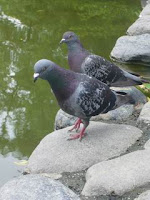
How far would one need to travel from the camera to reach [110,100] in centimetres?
418

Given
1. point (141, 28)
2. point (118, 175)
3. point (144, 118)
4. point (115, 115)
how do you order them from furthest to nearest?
point (141, 28), point (115, 115), point (144, 118), point (118, 175)

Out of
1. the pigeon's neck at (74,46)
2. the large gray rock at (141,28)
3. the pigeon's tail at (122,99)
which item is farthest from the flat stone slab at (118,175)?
the large gray rock at (141,28)

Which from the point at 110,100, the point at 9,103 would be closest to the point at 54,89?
the point at 110,100

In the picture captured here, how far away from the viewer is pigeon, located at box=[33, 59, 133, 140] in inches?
147

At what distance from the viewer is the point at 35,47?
7.73 metres

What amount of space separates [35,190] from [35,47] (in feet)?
15.5

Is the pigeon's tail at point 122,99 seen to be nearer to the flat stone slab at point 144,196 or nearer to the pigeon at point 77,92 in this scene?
the pigeon at point 77,92

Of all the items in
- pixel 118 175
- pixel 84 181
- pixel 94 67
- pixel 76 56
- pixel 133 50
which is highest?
pixel 76 56

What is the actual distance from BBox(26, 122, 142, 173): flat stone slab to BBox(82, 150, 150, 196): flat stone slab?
189 millimetres

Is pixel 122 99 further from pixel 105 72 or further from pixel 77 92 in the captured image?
pixel 105 72

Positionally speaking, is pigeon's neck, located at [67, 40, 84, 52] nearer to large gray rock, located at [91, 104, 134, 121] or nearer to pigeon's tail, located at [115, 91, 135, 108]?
large gray rock, located at [91, 104, 134, 121]

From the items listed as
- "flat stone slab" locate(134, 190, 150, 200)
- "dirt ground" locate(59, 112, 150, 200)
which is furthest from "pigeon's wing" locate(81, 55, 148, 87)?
"flat stone slab" locate(134, 190, 150, 200)

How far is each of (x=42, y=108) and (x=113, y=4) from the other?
511cm

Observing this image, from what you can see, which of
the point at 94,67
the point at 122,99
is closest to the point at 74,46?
the point at 94,67
